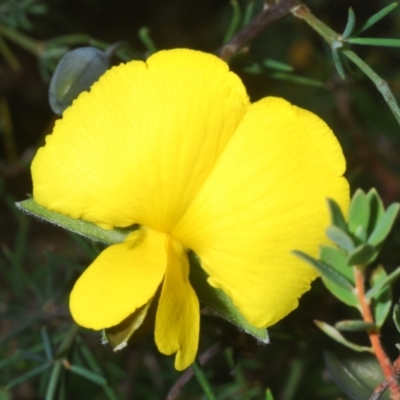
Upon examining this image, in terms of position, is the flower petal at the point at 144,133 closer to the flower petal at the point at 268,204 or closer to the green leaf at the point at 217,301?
the flower petal at the point at 268,204

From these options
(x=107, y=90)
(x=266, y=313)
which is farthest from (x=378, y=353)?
(x=107, y=90)

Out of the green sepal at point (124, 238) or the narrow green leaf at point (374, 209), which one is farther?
the green sepal at point (124, 238)

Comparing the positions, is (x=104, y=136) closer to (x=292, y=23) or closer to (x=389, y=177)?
(x=389, y=177)

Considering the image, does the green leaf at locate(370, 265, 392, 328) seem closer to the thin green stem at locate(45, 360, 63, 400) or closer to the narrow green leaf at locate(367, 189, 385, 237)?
the narrow green leaf at locate(367, 189, 385, 237)

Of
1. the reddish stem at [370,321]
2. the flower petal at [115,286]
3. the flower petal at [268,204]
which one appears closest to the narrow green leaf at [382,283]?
the reddish stem at [370,321]

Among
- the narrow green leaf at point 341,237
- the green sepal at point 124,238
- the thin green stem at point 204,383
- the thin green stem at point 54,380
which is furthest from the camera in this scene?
the thin green stem at point 54,380

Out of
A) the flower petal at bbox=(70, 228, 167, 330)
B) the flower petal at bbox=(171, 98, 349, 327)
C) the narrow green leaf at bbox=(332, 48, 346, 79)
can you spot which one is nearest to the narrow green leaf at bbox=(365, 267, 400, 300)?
the flower petal at bbox=(171, 98, 349, 327)
